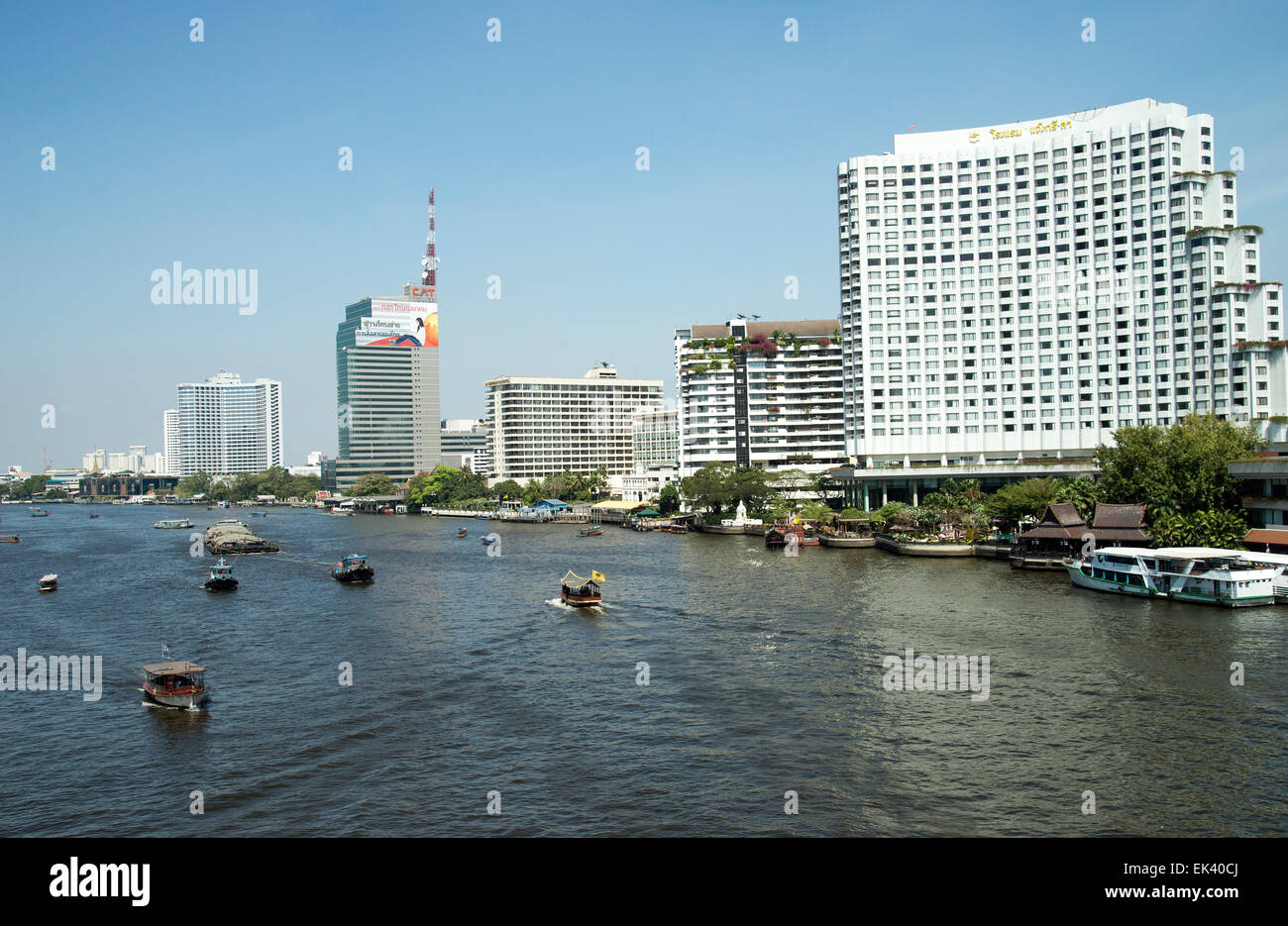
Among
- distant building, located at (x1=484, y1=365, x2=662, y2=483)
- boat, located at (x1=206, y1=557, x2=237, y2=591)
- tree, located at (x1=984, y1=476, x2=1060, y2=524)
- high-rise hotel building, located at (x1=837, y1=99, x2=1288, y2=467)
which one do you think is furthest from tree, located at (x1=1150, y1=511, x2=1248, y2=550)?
distant building, located at (x1=484, y1=365, x2=662, y2=483)

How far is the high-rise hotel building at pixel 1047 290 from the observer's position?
8600 cm

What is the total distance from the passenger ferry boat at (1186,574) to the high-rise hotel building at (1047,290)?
44.4m

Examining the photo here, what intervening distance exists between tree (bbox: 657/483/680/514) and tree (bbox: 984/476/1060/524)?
5313 cm

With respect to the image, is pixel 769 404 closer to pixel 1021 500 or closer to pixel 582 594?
pixel 1021 500

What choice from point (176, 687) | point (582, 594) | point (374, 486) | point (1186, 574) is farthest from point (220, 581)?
point (374, 486)

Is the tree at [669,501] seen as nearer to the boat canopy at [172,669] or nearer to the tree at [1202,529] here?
the tree at [1202,529]

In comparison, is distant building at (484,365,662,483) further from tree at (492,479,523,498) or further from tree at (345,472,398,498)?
tree at (345,472,398,498)

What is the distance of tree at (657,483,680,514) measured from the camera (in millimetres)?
121600

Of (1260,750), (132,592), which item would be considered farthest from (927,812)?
(132,592)

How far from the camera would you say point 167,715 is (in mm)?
29922

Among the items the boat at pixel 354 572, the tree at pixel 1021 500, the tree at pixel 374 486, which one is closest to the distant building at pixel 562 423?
the tree at pixel 374 486

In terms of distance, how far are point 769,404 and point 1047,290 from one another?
4160 centimetres
